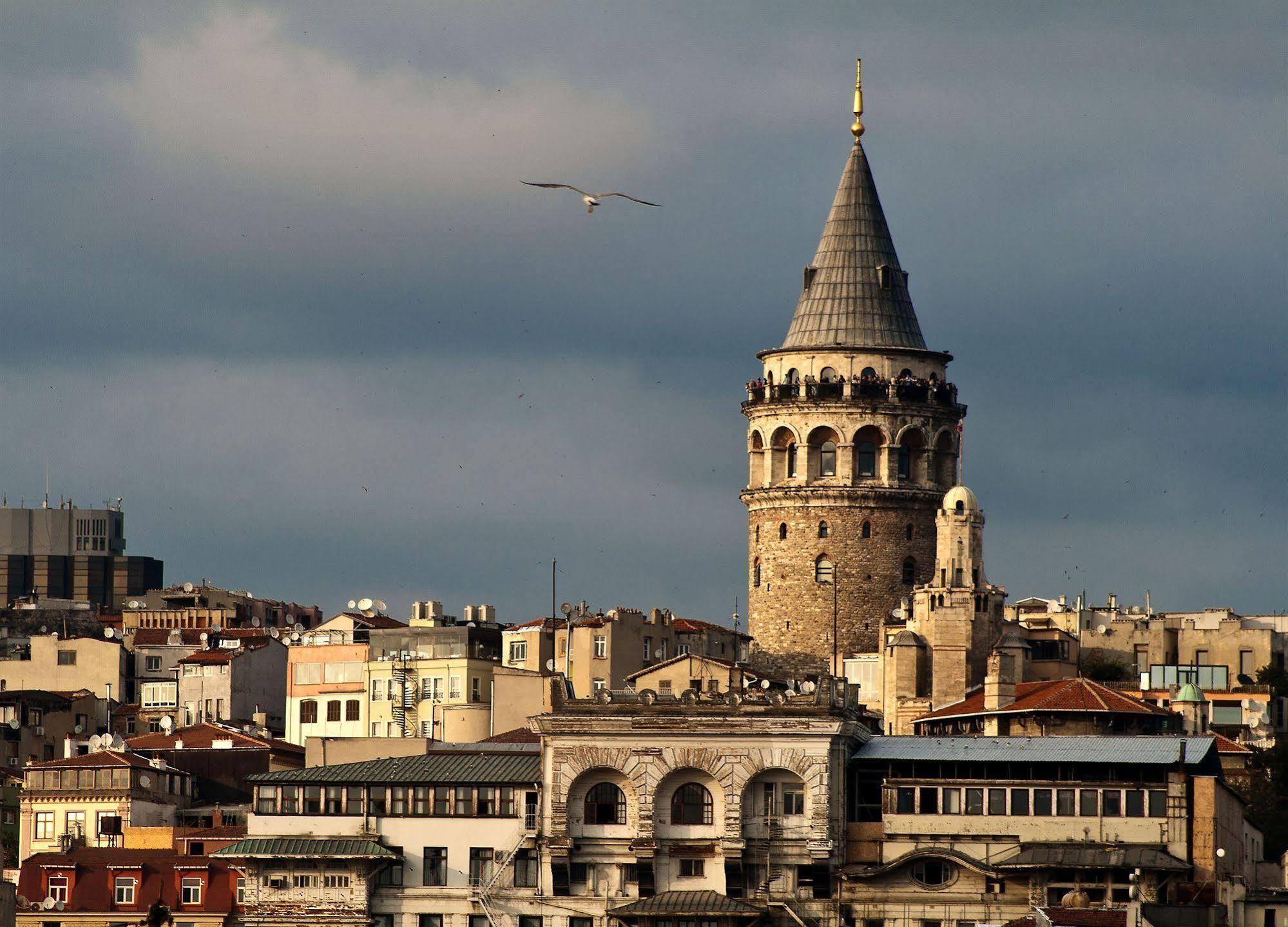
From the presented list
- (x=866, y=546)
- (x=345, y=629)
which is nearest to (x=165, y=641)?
(x=345, y=629)

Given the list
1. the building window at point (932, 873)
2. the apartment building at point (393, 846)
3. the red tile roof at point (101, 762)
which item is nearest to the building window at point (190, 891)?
the apartment building at point (393, 846)

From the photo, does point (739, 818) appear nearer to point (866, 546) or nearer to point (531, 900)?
point (531, 900)

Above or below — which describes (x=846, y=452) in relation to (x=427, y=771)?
above

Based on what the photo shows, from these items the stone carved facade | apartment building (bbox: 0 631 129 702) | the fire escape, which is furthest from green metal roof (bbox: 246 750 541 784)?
apartment building (bbox: 0 631 129 702)

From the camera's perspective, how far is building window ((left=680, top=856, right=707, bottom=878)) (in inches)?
3696

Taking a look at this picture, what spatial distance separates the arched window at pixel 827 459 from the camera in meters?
128

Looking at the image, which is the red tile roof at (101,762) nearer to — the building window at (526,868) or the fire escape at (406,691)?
the fire escape at (406,691)

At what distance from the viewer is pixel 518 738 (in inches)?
4245

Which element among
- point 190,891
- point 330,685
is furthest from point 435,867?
point 330,685

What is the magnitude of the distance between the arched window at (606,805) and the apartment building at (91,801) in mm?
18954

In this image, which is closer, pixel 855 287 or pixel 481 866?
pixel 481 866

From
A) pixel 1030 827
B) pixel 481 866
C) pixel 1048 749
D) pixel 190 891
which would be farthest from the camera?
pixel 190 891

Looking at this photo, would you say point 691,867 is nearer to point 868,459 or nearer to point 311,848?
point 311,848

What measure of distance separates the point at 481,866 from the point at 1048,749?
50.6ft
